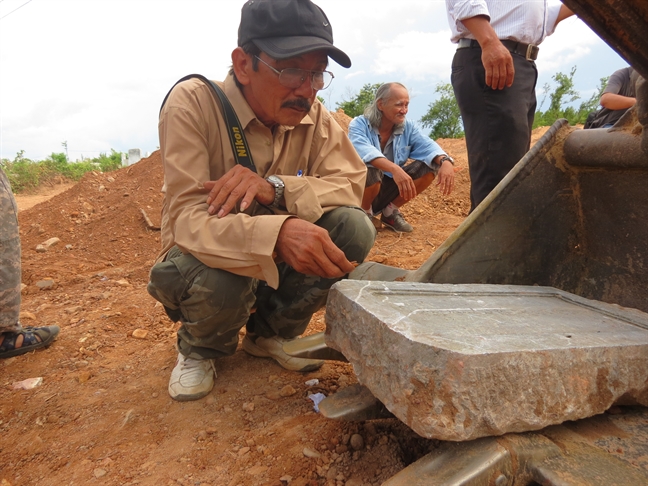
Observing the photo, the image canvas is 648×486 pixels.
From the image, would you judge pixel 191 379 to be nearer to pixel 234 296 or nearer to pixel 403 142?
pixel 234 296

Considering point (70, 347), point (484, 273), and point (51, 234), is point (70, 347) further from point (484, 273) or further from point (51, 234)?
point (51, 234)

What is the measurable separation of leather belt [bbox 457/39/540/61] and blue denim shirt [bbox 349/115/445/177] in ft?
5.42

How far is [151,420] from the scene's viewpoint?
181 centimetres

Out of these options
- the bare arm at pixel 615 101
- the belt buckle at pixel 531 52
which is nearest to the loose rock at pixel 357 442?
the belt buckle at pixel 531 52

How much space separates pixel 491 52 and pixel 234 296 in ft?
6.08

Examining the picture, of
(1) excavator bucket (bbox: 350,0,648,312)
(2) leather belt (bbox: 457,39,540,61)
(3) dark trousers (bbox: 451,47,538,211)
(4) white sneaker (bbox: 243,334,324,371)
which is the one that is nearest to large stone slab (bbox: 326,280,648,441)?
(1) excavator bucket (bbox: 350,0,648,312)

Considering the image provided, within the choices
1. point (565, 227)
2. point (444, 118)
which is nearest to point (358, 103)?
point (444, 118)

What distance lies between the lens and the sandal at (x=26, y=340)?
2430 mm

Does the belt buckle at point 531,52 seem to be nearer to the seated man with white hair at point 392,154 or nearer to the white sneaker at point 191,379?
the seated man with white hair at point 392,154

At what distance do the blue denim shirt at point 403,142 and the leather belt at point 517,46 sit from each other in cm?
165

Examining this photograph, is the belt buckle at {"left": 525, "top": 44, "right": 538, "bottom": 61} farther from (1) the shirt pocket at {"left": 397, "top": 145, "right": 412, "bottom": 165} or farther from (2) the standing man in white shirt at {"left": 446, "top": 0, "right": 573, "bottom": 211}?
(1) the shirt pocket at {"left": 397, "top": 145, "right": 412, "bottom": 165}

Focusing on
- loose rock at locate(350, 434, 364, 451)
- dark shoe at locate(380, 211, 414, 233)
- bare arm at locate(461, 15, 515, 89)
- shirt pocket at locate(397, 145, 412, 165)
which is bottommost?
loose rock at locate(350, 434, 364, 451)

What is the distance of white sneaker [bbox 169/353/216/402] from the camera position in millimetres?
1917

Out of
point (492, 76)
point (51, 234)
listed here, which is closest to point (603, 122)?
point (492, 76)
